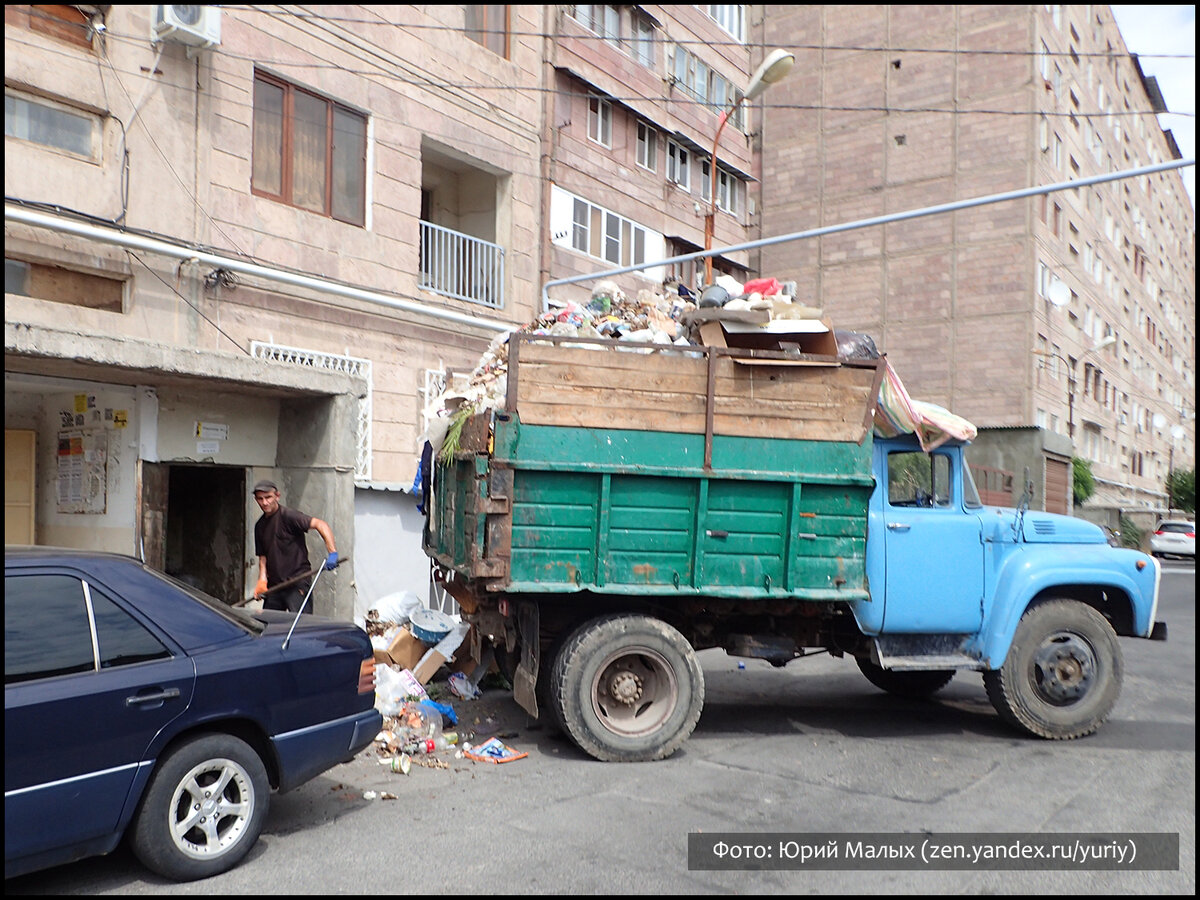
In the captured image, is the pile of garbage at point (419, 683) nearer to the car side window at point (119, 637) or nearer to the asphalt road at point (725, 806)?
the asphalt road at point (725, 806)

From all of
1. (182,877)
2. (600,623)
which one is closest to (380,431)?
(600,623)

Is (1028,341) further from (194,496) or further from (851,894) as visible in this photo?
(851,894)

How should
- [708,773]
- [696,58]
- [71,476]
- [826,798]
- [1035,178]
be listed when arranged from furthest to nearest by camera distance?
[1035,178], [696,58], [71,476], [708,773], [826,798]

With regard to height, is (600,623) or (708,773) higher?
(600,623)

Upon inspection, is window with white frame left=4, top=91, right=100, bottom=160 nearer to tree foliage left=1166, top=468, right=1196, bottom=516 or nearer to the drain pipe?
the drain pipe

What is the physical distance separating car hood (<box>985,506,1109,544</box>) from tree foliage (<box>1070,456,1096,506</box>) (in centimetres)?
2493

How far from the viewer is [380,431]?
12.9 m

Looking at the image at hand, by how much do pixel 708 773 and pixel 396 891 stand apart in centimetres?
250

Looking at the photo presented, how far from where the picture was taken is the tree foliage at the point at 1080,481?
29.9 meters

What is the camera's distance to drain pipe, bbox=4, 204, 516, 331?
8766mm

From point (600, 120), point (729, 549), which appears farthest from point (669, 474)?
point (600, 120)

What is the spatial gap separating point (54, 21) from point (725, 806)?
9.57 meters

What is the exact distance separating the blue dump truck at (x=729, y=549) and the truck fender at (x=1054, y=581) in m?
0.01

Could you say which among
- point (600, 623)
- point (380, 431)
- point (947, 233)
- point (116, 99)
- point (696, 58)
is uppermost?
point (696, 58)
